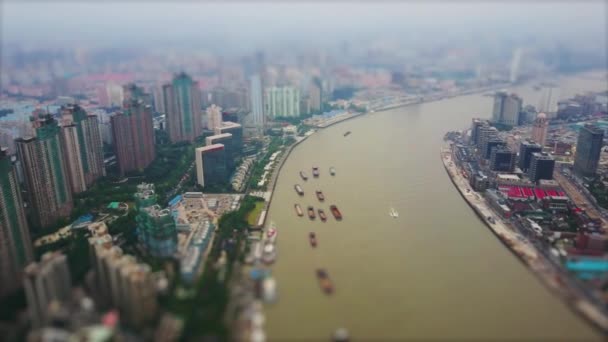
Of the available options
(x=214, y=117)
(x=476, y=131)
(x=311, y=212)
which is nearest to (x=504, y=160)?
(x=476, y=131)

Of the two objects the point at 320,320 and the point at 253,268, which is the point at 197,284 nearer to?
the point at 253,268

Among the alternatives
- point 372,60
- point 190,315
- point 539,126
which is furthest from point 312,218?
point 372,60

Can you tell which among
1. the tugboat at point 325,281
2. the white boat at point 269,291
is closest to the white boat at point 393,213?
the tugboat at point 325,281

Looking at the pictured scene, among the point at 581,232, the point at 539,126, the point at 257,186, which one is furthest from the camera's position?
the point at 539,126

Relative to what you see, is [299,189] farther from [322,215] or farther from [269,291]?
[269,291]

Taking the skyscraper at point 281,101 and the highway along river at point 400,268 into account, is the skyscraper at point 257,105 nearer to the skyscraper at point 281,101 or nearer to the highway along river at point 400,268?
the skyscraper at point 281,101

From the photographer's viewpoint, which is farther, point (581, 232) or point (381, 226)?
point (381, 226)
